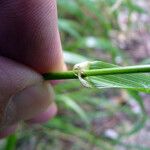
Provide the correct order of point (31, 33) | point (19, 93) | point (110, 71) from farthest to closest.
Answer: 1. point (19, 93)
2. point (31, 33)
3. point (110, 71)

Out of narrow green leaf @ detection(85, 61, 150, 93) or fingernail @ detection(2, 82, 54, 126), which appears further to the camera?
fingernail @ detection(2, 82, 54, 126)

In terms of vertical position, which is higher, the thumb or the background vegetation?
the thumb

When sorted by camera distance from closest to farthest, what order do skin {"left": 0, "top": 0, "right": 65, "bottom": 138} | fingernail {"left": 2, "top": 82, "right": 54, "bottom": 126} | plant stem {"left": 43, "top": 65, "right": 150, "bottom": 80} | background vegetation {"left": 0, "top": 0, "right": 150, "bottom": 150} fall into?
plant stem {"left": 43, "top": 65, "right": 150, "bottom": 80} → skin {"left": 0, "top": 0, "right": 65, "bottom": 138} → fingernail {"left": 2, "top": 82, "right": 54, "bottom": 126} → background vegetation {"left": 0, "top": 0, "right": 150, "bottom": 150}

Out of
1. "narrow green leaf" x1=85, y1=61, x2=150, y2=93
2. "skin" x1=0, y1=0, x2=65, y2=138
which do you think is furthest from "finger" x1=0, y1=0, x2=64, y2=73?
"narrow green leaf" x1=85, y1=61, x2=150, y2=93

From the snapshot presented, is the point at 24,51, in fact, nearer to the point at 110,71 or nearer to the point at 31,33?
the point at 31,33

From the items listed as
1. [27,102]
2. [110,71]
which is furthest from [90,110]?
[110,71]

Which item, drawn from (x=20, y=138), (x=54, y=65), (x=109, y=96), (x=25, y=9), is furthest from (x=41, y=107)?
(x=109, y=96)

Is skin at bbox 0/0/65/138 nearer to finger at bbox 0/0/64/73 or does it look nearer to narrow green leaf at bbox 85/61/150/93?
finger at bbox 0/0/64/73

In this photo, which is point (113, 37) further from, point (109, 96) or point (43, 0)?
point (43, 0)
